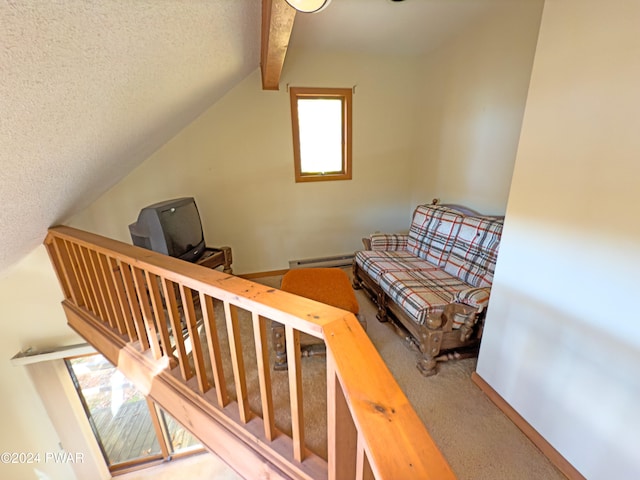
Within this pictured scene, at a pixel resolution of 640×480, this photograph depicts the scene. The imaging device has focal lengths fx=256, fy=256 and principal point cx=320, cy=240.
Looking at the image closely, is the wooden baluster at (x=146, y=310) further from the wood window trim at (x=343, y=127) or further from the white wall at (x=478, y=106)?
the white wall at (x=478, y=106)

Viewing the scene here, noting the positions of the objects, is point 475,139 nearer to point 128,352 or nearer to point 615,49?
point 615,49

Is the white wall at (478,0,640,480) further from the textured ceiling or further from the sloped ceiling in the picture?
the textured ceiling

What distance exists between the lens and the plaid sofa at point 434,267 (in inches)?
69.5

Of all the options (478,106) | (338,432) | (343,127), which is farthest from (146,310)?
(478,106)

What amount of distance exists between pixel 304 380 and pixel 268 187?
2.19 m

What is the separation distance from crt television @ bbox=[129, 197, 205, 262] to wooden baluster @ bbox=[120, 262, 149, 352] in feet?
2.05

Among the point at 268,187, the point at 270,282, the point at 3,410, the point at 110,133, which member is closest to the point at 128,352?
the point at 110,133

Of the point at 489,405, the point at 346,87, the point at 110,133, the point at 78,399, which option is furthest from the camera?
the point at 346,87

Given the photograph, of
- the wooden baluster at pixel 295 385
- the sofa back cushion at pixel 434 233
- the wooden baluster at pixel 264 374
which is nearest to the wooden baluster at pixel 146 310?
the wooden baluster at pixel 264 374

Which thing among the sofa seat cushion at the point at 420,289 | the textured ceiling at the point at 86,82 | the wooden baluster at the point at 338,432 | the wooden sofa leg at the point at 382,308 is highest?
the textured ceiling at the point at 86,82

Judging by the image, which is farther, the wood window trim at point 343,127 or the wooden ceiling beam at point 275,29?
the wood window trim at point 343,127

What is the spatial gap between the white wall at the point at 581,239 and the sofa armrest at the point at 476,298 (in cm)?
27

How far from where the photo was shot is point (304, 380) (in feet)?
5.70

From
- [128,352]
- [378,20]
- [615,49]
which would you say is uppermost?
[378,20]
